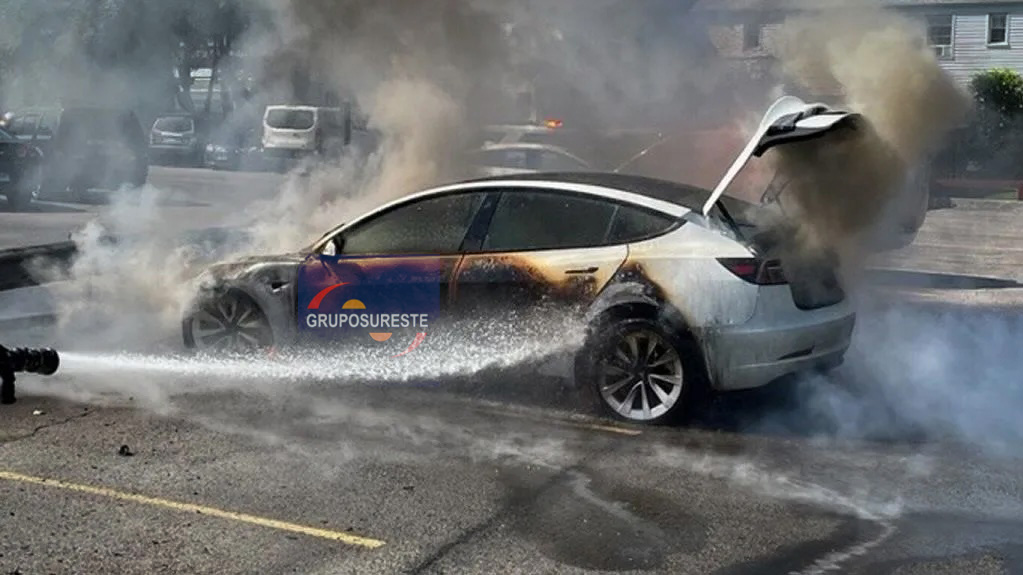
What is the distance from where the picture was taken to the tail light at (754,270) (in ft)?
19.4

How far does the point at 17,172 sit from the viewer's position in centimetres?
1822

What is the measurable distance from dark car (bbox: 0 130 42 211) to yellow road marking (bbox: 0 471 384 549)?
46.9ft

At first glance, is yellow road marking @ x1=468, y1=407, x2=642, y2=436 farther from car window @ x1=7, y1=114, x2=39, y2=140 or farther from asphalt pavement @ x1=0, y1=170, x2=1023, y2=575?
car window @ x1=7, y1=114, x2=39, y2=140

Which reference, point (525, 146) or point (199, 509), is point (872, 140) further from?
point (525, 146)

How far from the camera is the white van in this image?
12.8 meters

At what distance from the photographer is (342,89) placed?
37.2 ft

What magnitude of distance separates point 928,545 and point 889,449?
4.54 feet

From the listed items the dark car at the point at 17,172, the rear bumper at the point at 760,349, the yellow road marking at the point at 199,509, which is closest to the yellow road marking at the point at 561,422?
the rear bumper at the point at 760,349

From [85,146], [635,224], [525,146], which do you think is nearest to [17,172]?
[85,146]

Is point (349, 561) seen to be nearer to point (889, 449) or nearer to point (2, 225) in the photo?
point (889, 449)

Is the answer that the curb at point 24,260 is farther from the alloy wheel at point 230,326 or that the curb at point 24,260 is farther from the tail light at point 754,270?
the tail light at point 754,270

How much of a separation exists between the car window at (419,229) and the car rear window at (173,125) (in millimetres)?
25311

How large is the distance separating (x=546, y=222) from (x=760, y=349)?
143 cm

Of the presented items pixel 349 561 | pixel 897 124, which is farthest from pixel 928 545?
pixel 897 124
